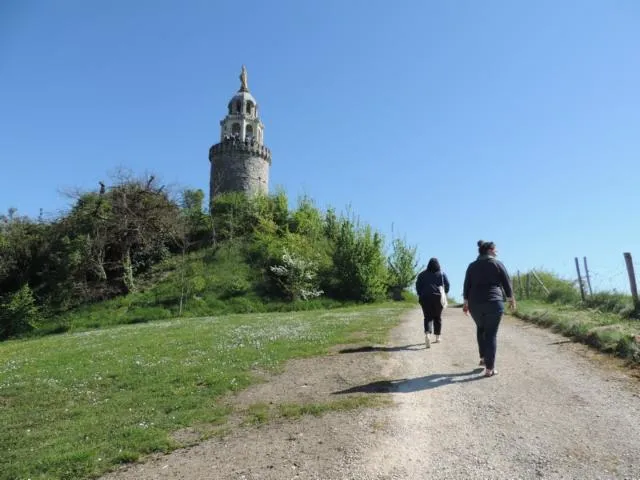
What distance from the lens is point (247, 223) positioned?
49.3 metres

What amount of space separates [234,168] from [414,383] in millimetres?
49454

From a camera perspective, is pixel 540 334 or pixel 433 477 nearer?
pixel 433 477

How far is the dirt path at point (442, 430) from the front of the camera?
601cm

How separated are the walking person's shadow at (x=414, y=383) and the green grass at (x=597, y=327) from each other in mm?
3750

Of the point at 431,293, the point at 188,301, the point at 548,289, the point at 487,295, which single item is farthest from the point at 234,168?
the point at 487,295

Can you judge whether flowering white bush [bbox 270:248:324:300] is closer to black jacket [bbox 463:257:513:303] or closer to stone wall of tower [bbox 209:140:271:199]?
stone wall of tower [bbox 209:140:271:199]

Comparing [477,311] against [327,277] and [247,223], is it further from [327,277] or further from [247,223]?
[247,223]

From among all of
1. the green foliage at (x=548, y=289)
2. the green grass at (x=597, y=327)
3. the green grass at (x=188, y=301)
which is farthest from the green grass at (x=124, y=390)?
the green grass at (x=188, y=301)

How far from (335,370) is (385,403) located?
288 cm

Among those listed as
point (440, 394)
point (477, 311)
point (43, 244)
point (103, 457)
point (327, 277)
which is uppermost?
point (43, 244)

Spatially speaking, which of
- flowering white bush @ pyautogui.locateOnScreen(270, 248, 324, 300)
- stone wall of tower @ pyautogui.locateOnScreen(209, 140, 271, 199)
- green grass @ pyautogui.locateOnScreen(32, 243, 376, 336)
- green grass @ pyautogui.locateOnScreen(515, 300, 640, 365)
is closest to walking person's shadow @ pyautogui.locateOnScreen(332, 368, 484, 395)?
green grass @ pyautogui.locateOnScreen(515, 300, 640, 365)

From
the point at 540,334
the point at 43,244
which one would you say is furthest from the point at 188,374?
the point at 43,244

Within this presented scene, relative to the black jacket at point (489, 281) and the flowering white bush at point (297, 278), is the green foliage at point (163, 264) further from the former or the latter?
the black jacket at point (489, 281)

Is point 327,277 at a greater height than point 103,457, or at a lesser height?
greater
